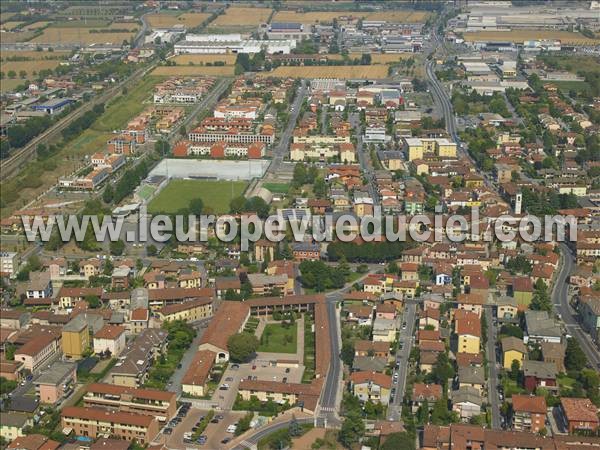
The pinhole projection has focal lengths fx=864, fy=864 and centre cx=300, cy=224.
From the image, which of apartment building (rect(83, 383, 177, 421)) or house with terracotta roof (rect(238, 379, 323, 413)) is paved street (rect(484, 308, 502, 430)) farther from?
apartment building (rect(83, 383, 177, 421))

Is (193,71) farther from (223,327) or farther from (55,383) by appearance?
(55,383)

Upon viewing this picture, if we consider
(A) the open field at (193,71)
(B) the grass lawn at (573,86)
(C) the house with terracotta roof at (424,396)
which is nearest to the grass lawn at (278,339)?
(C) the house with terracotta roof at (424,396)

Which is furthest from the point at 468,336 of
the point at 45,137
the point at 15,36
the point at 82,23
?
the point at 82,23

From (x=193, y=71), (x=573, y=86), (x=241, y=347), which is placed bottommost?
(x=241, y=347)

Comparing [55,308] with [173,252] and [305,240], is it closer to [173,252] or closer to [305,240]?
[173,252]

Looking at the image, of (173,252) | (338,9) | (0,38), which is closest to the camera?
(173,252)

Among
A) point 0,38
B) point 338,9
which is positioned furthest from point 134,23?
point 338,9

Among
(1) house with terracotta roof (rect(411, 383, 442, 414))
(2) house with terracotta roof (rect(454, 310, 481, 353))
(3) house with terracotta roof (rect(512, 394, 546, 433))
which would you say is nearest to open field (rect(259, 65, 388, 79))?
(2) house with terracotta roof (rect(454, 310, 481, 353))
